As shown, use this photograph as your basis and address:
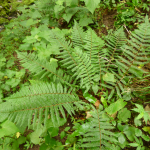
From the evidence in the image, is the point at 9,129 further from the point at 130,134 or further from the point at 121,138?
the point at 130,134

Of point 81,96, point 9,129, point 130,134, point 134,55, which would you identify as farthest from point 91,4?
point 9,129

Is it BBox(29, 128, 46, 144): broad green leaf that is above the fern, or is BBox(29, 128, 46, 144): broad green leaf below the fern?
below

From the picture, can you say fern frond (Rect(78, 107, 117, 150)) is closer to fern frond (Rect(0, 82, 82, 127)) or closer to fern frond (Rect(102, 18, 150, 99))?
fern frond (Rect(0, 82, 82, 127))

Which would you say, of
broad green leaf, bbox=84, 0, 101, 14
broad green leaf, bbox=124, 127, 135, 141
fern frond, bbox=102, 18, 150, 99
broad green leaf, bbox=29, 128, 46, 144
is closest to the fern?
broad green leaf, bbox=124, 127, 135, 141

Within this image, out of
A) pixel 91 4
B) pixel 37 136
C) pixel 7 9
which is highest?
pixel 7 9

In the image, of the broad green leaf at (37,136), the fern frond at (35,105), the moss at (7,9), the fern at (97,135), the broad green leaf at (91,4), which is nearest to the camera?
the fern at (97,135)

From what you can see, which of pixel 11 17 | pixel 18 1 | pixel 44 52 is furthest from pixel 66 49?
pixel 18 1

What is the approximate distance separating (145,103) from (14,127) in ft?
6.86

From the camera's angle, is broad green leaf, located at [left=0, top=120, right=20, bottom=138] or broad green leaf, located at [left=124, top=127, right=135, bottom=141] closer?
broad green leaf, located at [left=124, top=127, right=135, bottom=141]

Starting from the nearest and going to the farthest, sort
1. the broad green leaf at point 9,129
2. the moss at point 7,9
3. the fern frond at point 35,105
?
the fern frond at point 35,105 → the broad green leaf at point 9,129 → the moss at point 7,9

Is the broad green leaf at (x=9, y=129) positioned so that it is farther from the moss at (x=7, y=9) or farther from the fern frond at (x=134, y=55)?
the moss at (x=7, y=9)

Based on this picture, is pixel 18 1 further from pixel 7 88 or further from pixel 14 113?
pixel 14 113

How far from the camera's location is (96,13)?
9.39 ft

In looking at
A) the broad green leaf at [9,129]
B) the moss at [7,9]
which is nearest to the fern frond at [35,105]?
the broad green leaf at [9,129]
